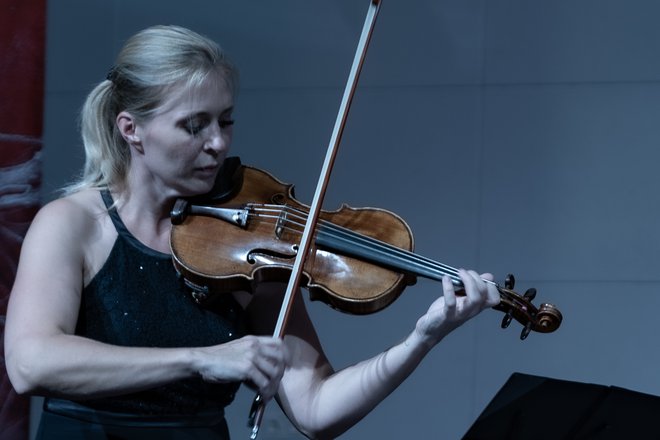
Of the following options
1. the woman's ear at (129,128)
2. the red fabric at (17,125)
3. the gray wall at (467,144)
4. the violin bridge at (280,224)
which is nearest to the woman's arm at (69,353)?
the woman's ear at (129,128)

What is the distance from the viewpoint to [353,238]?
143 centimetres

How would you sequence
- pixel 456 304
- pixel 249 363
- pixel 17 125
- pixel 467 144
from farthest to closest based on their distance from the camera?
pixel 467 144 < pixel 17 125 < pixel 456 304 < pixel 249 363

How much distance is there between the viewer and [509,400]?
4.29 feet

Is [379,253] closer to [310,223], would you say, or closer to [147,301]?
[310,223]

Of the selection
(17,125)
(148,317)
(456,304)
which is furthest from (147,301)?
(17,125)

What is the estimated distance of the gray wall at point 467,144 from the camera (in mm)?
2494

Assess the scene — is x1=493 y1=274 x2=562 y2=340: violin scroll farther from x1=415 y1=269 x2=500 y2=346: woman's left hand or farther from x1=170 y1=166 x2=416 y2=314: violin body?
x1=170 y1=166 x2=416 y2=314: violin body

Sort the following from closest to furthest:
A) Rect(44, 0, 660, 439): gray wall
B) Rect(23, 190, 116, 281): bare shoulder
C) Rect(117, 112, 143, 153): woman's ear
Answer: Rect(23, 190, 116, 281): bare shoulder → Rect(117, 112, 143, 153): woman's ear → Rect(44, 0, 660, 439): gray wall

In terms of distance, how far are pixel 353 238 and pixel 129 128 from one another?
345mm

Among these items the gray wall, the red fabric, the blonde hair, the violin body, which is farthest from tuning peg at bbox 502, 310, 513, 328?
the red fabric

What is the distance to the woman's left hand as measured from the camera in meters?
1.34

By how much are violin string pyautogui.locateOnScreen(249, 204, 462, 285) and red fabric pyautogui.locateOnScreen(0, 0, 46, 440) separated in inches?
39.4

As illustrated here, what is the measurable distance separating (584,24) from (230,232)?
1.37 m

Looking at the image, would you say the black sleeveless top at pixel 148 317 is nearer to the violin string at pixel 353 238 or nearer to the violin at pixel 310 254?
the violin at pixel 310 254
